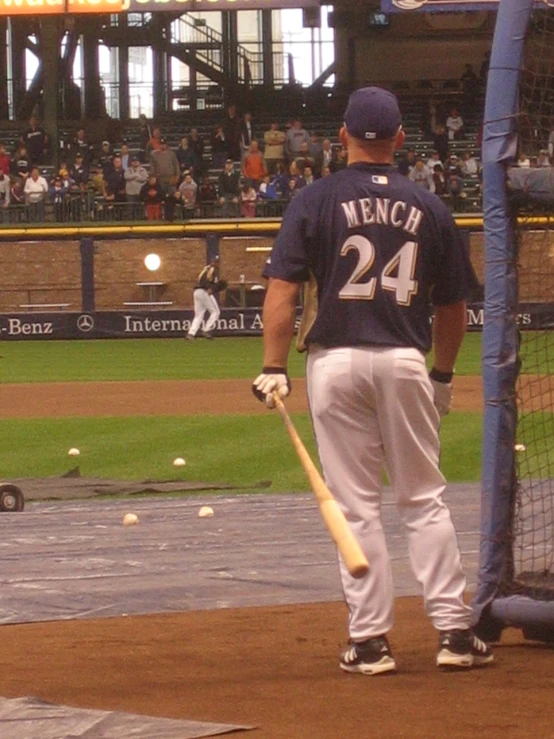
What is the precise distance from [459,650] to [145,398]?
520 inches

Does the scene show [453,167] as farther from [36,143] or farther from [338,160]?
[36,143]

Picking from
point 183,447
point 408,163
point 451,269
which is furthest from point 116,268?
point 451,269

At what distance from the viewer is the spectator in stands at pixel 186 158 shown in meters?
33.4

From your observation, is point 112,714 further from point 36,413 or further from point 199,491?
point 36,413

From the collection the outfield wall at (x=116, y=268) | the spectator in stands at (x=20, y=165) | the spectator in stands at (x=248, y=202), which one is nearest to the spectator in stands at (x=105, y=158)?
the spectator in stands at (x=20, y=165)

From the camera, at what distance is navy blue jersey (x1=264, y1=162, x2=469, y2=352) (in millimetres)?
4617

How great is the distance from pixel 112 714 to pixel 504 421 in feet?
5.70

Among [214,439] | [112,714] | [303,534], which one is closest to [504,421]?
[112,714]

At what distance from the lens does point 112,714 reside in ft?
13.2

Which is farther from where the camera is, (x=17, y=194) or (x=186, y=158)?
(x=186, y=158)

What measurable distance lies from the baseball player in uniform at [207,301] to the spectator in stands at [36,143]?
731cm

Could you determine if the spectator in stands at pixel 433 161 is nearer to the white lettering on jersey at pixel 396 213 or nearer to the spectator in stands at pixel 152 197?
the spectator in stands at pixel 152 197

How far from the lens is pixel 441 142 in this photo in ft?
109

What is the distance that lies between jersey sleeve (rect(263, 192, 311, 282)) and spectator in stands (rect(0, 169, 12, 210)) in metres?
28.0
